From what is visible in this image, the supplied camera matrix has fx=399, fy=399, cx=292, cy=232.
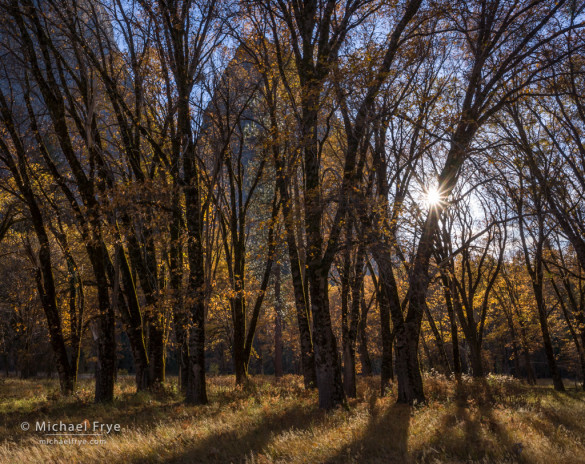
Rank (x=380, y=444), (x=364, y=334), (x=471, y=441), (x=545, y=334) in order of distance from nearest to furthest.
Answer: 1. (x=380, y=444)
2. (x=471, y=441)
3. (x=545, y=334)
4. (x=364, y=334)

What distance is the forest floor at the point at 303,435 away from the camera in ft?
18.2

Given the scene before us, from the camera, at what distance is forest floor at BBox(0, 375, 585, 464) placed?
5551mm

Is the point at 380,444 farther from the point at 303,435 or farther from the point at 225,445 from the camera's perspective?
the point at 225,445

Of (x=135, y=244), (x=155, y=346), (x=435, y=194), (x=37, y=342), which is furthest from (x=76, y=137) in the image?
(x=37, y=342)

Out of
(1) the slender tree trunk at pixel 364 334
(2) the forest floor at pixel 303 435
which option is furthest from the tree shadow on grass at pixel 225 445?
(1) the slender tree trunk at pixel 364 334

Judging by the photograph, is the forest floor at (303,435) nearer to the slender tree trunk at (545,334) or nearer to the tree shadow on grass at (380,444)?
the tree shadow on grass at (380,444)

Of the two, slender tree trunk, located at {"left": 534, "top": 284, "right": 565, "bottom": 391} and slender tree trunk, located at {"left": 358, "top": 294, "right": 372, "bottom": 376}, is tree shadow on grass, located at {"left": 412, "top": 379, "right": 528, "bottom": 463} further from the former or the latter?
slender tree trunk, located at {"left": 534, "top": 284, "right": 565, "bottom": 391}

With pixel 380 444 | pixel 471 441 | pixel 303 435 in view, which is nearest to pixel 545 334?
pixel 471 441

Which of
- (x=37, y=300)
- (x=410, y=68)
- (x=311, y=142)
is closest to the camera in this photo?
(x=311, y=142)

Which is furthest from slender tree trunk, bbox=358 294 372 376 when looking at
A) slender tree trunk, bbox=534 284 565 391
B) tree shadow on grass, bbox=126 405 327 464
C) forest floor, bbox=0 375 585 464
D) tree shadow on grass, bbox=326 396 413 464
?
tree shadow on grass, bbox=126 405 327 464

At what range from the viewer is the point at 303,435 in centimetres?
645

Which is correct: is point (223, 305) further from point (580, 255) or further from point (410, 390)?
point (580, 255)

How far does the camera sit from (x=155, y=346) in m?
13.9

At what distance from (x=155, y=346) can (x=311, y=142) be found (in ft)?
30.0
